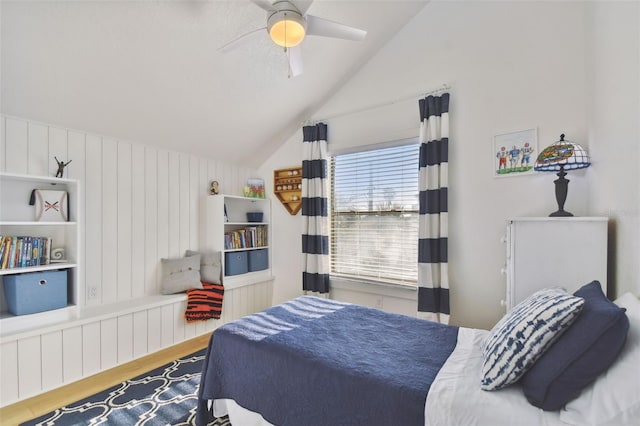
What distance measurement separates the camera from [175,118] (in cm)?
298

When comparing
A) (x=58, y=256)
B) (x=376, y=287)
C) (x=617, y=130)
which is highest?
(x=617, y=130)

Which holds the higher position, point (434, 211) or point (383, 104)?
point (383, 104)

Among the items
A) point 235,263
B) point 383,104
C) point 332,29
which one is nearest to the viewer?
point 332,29

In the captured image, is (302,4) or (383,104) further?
(383,104)

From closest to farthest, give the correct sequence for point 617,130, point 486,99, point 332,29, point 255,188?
point 617,130 < point 332,29 < point 486,99 < point 255,188

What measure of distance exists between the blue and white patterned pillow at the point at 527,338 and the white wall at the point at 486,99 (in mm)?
1257

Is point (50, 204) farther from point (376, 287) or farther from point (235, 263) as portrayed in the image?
point (376, 287)

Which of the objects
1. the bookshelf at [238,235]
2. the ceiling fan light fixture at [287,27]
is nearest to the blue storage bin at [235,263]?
the bookshelf at [238,235]

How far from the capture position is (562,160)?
6.29 feet

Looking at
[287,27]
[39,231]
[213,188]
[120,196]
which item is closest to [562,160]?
[287,27]

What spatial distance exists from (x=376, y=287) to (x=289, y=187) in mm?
1603

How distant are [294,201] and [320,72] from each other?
4.90 feet

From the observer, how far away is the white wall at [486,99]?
2.28 m

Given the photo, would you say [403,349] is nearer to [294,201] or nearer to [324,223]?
[324,223]
